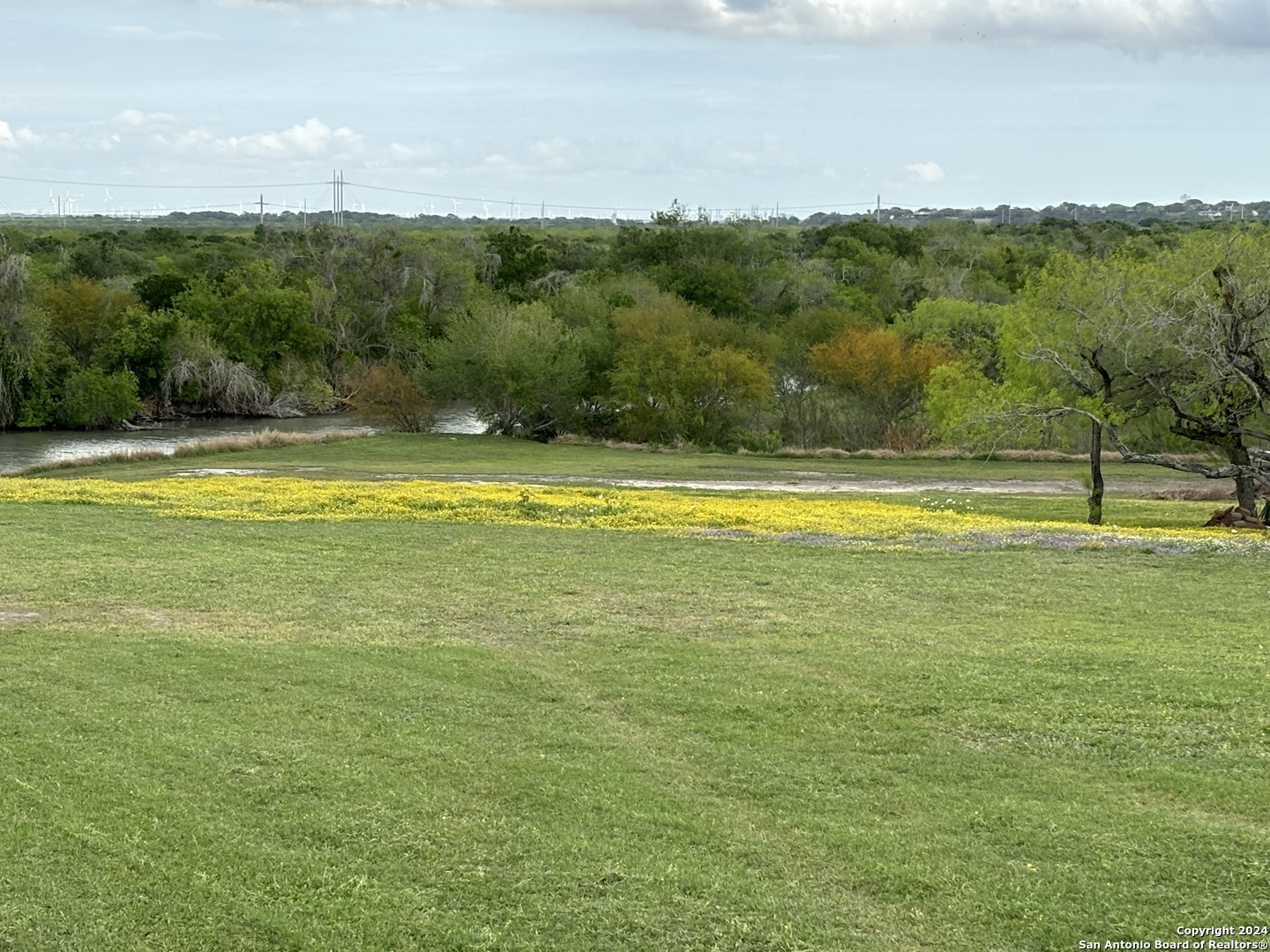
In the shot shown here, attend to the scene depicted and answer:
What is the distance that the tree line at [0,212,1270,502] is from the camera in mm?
39219

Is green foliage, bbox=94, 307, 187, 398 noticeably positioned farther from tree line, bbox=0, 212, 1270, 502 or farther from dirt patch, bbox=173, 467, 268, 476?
dirt patch, bbox=173, 467, 268, 476

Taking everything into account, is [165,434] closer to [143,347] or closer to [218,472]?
[143,347]

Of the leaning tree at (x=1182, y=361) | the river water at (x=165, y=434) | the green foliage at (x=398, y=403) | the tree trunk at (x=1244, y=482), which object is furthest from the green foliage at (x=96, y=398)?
the tree trunk at (x=1244, y=482)

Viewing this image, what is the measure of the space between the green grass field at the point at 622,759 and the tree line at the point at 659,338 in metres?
15.0

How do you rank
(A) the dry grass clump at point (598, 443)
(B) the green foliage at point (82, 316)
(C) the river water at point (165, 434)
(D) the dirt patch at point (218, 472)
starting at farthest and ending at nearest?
(B) the green foliage at point (82, 316) < (A) the dry grass clump at point (598, 443) < (C) the river water at point (165, 434) < (D) the dirt patch at point (218, 472)

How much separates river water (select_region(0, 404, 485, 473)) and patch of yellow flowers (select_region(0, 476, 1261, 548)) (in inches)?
1043

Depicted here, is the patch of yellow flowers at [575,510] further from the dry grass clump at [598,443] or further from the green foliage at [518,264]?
the green foliage at [518,264]

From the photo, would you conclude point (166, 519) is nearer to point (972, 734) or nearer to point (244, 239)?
point (972, 734)

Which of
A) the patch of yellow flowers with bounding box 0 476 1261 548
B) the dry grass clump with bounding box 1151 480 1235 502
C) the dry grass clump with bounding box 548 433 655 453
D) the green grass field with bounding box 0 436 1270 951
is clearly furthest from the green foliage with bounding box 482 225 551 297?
the green grass field with bounding box 0 436 1270 951

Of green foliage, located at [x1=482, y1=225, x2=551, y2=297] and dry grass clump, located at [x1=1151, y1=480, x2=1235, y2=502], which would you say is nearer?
dry grass clump, located at [x1=1151, y1=480, x2=1235, y2=502]

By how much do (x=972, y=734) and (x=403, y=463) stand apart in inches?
1580

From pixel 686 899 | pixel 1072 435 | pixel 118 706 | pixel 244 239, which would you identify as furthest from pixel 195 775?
pixel 244 239

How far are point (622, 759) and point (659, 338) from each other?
5647 cm

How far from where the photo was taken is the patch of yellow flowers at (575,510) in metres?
25.9
